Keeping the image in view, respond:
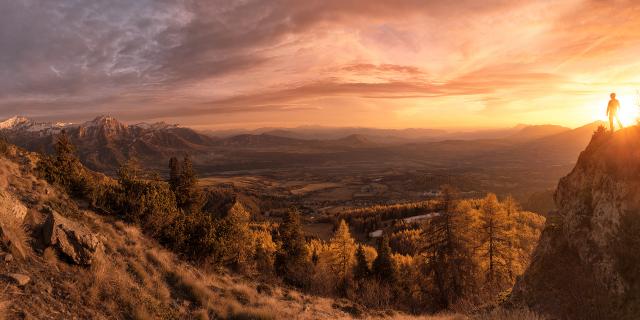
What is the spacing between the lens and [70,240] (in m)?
11.1

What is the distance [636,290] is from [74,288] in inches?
718

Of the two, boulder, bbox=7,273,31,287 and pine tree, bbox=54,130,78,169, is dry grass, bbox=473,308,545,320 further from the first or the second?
pine tree, bbox=54,130,78,169

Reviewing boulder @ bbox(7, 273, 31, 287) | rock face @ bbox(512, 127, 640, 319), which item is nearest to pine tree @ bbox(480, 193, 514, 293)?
rock face @ bbox(512, 127, 640, 319)

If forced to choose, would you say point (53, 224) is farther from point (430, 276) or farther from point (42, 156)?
point (430, 276)

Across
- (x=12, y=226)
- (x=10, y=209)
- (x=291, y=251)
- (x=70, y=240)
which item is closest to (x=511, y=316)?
(x=70, y=240)

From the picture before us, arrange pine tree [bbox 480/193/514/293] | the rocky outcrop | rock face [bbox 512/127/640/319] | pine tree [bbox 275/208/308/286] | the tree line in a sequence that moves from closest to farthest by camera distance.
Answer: the rocky outcrop
rock face [bbox 512/127/640/319]
the tree line
pine tree [bbox 480/193/514/293]
pine tree [bbox 275/208/308/286]

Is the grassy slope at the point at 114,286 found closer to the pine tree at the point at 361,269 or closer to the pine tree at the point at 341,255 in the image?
the pine tree at the point at 361,269

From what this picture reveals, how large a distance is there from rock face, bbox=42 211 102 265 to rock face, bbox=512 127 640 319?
1761cm

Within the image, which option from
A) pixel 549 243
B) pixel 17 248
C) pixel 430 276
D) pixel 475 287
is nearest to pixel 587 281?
pixel 549 243

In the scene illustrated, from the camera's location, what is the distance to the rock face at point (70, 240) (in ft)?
34.9

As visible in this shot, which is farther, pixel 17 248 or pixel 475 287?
pixel 475 287

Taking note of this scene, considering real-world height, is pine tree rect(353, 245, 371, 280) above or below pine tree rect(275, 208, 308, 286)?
below

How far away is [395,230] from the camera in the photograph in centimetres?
9481

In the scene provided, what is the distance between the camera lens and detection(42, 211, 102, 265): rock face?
419 inches
